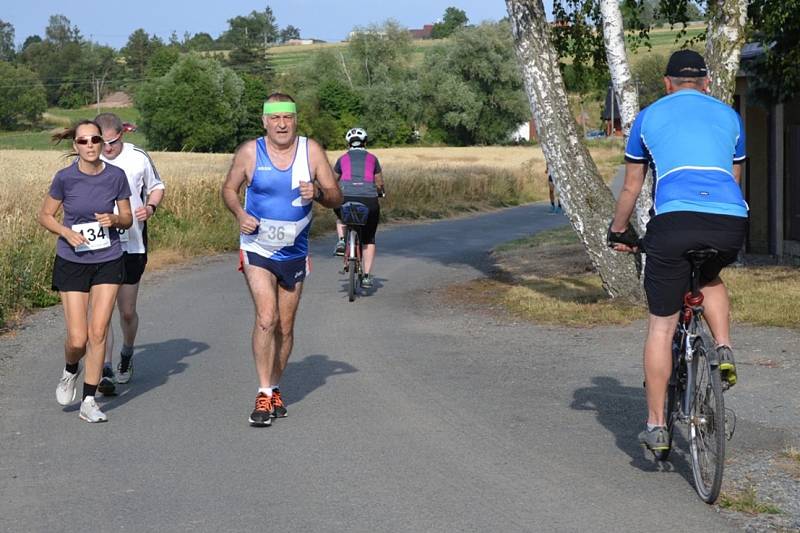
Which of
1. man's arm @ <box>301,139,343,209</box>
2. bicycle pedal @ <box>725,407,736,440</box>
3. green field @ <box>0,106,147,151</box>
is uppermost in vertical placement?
man's arm @ <box>301,139,343,209</box>

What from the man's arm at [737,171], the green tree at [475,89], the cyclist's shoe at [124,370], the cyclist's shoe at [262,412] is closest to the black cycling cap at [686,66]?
the man's arm at [737,171]

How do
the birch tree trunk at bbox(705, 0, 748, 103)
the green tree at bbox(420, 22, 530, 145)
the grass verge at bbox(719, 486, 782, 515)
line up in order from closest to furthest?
the grass verge at bbox(719, 486, 782, 515) < the birch tree trunk at bbox(705, 0, 748, 103) < the green tree at bbox(420, 22, 530, 145)

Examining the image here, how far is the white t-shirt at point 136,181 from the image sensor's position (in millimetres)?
9750

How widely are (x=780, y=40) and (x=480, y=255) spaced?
7.62 meters

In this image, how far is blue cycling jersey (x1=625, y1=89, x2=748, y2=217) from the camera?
6301mm

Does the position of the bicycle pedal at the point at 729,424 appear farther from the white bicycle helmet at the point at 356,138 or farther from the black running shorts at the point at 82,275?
the white bicycle helmet at the point at 356,138

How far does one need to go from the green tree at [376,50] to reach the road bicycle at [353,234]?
99.1 metres

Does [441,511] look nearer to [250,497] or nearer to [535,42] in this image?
[250,497]

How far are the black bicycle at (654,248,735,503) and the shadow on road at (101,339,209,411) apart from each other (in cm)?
418

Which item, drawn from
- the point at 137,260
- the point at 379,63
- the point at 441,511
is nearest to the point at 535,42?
the point at 137,260

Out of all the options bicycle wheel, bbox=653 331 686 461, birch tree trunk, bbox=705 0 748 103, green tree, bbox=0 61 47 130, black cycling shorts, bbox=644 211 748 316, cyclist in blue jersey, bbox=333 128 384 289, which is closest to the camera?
black cycling shorts, bbox=644 211 748 316

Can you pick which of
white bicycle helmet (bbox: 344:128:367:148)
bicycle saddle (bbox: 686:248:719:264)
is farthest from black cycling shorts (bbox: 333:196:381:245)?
bicycle saddle (bbox: 686:248:719:264)

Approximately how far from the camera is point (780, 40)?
Result: 647 inches

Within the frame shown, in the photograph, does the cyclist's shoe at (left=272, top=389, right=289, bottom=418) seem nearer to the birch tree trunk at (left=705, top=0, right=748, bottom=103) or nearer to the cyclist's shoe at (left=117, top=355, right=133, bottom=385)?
the cyclist's shoe at (left=117, top=355, right=133, bottom=385)
